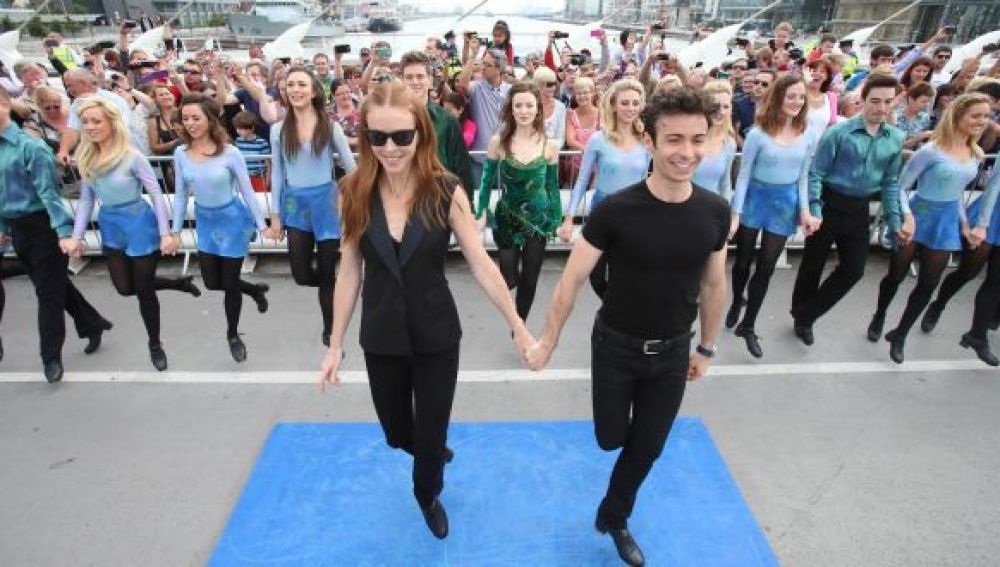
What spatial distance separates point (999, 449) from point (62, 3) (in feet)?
213

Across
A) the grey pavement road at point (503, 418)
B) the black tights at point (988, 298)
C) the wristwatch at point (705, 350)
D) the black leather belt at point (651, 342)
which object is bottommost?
the grey pavement road at point (503, 418)

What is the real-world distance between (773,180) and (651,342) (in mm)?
2584

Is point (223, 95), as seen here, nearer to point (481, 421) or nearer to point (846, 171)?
point (481, 421)

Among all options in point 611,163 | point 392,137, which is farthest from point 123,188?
point 611,163

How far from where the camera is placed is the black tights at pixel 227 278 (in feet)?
14.0

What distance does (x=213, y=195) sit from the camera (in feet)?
13.3

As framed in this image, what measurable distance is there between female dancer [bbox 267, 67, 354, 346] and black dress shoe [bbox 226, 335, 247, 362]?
701 millimetres

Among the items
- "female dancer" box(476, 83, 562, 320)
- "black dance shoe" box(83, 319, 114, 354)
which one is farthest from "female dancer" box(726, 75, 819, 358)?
"black dance shoe" box(83, 319, 114, 354)

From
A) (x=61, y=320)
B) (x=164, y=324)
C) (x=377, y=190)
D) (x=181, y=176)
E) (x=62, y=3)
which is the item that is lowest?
(x=164, y=324)

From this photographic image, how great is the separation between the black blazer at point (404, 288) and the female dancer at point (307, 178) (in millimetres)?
1695

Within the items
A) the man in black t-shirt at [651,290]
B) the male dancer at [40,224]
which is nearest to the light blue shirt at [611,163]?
the man in black t-shirt at [651,290]

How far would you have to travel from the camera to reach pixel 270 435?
3578 millimetres

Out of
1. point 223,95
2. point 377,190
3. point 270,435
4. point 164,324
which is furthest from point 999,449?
point 223,95

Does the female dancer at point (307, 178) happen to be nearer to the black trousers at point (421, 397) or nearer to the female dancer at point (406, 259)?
the female dancer at point (406, 259)
